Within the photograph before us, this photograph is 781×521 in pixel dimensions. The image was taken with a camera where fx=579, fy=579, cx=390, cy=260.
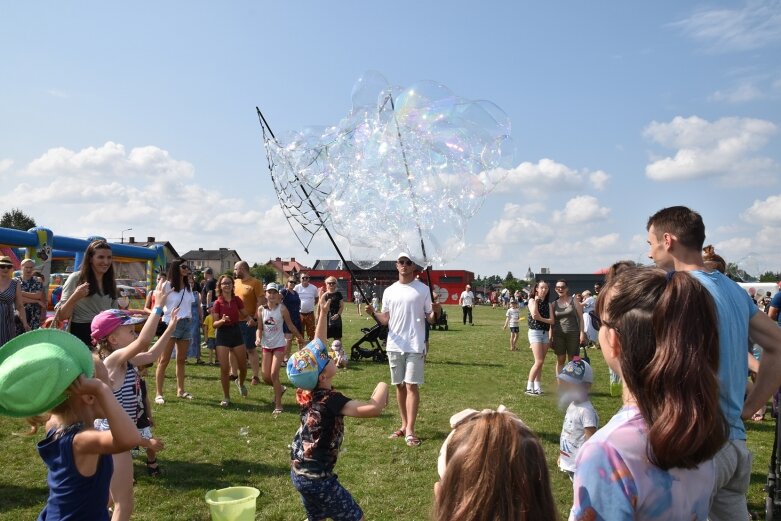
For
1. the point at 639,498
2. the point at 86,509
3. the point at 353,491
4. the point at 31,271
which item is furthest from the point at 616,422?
the point at 31,271

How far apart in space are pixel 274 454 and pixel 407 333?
1.99 meters

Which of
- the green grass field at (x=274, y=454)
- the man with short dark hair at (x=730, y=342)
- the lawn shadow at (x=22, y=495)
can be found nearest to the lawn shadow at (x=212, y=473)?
the green grass field at (x=274, y=454)

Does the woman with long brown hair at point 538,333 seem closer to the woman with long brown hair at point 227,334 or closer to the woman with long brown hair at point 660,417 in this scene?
the woman with long brown hair at point 227,334

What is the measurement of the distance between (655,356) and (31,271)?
10.7 meters

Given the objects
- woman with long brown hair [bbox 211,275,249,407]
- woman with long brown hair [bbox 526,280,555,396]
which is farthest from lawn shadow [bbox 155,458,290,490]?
woman with long brown hair [bbox 526,280,555,396]

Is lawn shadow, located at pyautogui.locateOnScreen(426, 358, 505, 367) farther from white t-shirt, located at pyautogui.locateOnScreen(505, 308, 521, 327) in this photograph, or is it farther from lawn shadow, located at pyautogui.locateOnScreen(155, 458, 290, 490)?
lawn shadow, located at pyautogui.locateOnScreen(155, 458, 290, 490)

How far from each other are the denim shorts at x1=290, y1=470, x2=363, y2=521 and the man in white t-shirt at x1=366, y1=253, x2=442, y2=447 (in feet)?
9.64

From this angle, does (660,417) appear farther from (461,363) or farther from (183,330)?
(461,363)

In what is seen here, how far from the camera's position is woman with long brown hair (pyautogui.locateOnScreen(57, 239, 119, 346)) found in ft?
19.2

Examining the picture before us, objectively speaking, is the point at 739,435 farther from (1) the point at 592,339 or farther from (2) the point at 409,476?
(1) the point at 592,339

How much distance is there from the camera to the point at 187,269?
9.48 metres

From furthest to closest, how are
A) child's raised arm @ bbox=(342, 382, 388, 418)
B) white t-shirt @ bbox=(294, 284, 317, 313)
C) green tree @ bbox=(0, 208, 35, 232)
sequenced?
green tree @ bbox=(0, 208, 35, 232) < white t-shirt @ bbox=(294, 284, 317, 313) < child's raised arm @ bbox=(342, 382, 388, 418)

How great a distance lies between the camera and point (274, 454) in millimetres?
6297

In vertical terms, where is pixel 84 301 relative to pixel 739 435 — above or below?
above
